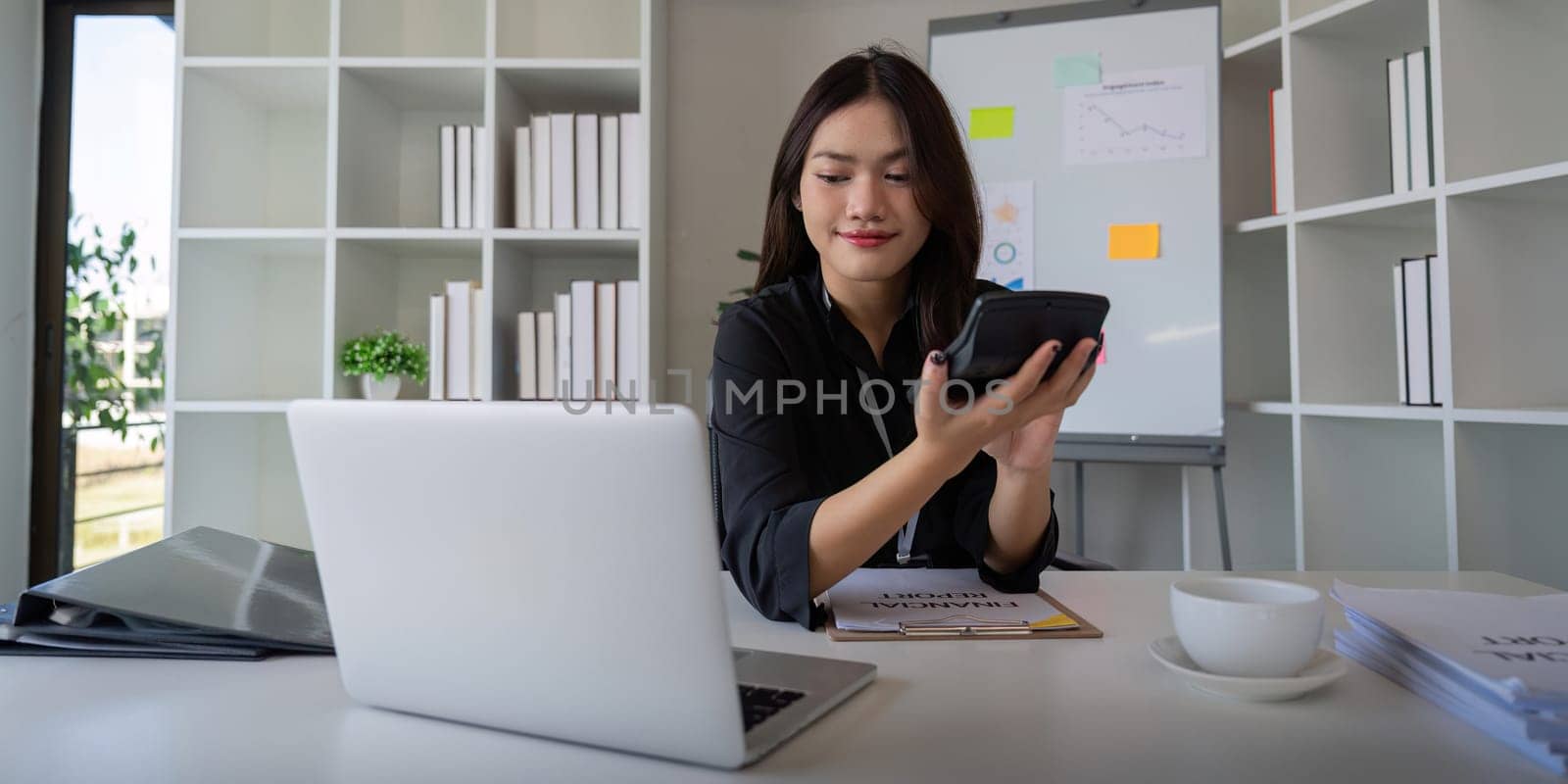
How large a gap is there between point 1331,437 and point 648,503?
81.7 inches

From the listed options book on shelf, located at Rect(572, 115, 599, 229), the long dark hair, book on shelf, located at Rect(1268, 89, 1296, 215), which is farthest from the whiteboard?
the long dark hair

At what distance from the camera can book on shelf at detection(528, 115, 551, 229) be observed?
236cm

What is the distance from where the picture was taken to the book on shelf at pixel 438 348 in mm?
2342

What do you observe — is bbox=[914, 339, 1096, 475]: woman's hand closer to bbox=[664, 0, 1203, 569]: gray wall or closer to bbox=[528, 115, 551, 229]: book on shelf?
bbox=[528, 115, 551, 229]: book on shelf

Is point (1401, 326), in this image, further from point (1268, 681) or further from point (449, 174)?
point (449, 174)

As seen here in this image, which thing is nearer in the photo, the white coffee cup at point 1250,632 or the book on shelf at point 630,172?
the white coffee cup at point 1250,632

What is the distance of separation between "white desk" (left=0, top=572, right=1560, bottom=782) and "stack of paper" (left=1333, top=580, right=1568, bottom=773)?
0.01 meters

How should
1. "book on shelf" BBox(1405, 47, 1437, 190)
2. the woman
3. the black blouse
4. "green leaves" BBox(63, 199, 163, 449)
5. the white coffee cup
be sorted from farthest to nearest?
"green leaves" BBox(63, 199, 163, 449) < "book on shelf" BBox(1405, 47, 1437, 190) < the black blouse < the woman < the white coffee cup

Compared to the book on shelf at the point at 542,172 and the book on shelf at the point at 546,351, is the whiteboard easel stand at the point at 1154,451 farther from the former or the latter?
the book on shelf at the point at 542,172

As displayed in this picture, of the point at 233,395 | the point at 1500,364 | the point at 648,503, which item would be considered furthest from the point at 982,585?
the point at 233,395

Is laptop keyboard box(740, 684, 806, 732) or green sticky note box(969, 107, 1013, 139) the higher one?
green sticky note box(969, 107, 1013, 139)

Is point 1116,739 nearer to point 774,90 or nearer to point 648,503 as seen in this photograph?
point 648,503

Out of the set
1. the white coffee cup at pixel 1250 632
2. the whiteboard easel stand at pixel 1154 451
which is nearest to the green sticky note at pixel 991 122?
the whiteboard easel stand at pixel 1154 451

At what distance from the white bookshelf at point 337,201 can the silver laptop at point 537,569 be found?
5.74ft
